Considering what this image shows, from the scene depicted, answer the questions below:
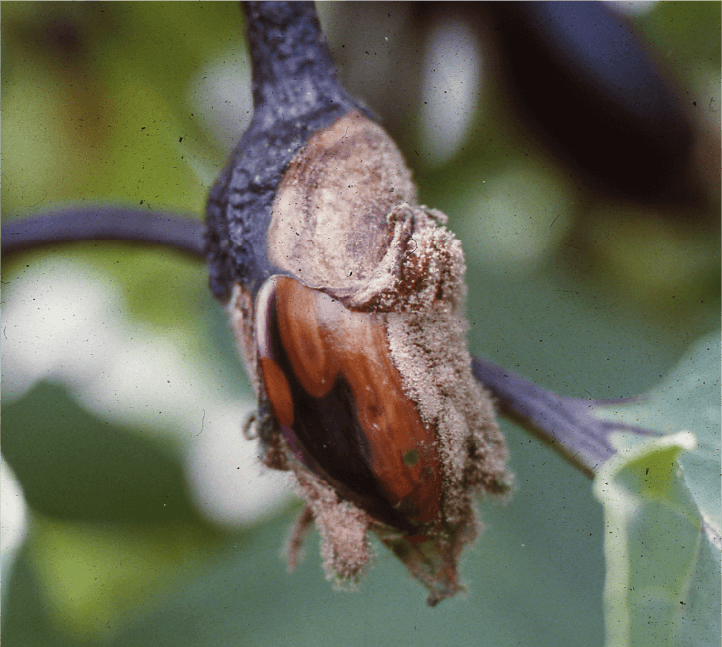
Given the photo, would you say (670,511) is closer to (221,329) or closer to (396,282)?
(396,282)

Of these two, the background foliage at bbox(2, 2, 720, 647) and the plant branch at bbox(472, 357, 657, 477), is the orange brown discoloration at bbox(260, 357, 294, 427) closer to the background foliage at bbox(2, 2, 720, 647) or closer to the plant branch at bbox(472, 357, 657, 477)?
the background foliage at bbox(2, 2, 720, 647)

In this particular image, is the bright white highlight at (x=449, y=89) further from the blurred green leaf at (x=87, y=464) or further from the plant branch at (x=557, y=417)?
the blurred green leaf at (x=87, y=464)

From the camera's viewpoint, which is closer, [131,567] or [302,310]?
[302,310]

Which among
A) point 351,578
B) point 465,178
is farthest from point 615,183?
point 351,578

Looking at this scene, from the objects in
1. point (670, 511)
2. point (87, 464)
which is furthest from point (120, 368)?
point (670, 511)

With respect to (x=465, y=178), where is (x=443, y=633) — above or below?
below

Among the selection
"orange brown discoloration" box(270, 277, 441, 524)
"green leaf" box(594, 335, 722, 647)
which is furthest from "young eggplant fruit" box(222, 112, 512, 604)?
"green leaf" box(594, 335, 722, 647)

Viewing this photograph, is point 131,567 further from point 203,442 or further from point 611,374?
point 611,374
